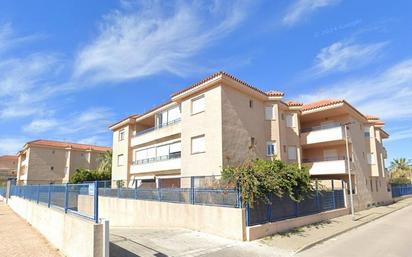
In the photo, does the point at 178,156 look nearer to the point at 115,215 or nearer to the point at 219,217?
the point at 115,215

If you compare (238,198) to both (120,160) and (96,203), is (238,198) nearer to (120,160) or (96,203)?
(96,203)

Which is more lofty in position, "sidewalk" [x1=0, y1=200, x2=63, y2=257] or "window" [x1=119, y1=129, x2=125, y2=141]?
"window" [x1=119, y1=129, x2=125, y2=141]

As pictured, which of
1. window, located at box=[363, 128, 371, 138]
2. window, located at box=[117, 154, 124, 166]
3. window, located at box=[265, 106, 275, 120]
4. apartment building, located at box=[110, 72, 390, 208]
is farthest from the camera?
window, located at box=[117, 154, 124, 166]

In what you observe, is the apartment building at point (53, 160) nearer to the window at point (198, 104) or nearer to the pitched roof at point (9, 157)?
the pitched roof at point (9, 157)

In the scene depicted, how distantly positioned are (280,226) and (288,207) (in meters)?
1.69

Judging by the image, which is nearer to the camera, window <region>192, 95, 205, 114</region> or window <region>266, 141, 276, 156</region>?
window <region>192, 95, 205, 114</region>

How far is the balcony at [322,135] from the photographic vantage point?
83.6ft

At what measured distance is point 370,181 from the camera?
99.4ft

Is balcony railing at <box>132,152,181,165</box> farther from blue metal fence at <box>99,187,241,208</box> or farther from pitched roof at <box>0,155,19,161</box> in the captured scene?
pitched roof at <box>0,155,19,161</box>

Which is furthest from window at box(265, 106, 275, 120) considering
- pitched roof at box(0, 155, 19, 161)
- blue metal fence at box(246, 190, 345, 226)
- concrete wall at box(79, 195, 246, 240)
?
pitched roof at box(0, 155, 19, 161)

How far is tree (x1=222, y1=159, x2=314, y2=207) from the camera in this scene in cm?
1257

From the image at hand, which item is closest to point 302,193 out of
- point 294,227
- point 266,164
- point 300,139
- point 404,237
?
point 294,227

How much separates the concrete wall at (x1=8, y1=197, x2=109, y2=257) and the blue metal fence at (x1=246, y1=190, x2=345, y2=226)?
6.21m

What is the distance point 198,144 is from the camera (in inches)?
881
